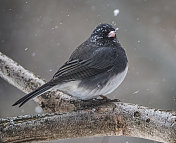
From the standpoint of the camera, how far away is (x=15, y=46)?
4.32 m

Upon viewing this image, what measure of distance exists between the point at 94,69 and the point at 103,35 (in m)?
0.26

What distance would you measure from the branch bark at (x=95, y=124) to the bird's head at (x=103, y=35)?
48cm

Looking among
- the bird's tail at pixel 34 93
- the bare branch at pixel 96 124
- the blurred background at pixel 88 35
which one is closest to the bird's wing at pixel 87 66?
the bird's tail at pixel 34 93

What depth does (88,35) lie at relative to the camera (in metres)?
4.24

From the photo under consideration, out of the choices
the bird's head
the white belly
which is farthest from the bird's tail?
the bird's head

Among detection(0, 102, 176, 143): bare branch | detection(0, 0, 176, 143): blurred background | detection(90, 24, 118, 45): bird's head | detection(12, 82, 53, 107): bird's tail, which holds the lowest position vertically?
detection(0, 102, 176, 143): bare branch

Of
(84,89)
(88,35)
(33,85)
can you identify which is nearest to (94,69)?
(84,89)

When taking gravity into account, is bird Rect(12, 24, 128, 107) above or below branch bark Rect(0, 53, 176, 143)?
above

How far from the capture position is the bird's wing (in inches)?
86.7

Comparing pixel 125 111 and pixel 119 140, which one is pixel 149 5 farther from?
pixel 125 111

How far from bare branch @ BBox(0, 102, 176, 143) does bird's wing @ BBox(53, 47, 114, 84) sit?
0.30m

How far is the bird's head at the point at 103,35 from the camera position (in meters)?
2.39

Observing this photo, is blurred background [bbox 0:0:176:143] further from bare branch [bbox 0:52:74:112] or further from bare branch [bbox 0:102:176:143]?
bare branch [bbox 0:102:176:143]

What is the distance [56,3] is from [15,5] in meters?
0.51
